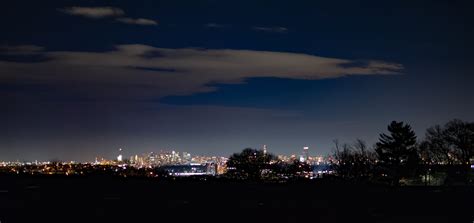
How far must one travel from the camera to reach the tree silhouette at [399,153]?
6028cm

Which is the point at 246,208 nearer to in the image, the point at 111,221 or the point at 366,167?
the point at 111,221

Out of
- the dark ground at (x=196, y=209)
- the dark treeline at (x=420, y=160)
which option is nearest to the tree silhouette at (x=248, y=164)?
the dark treeline at (x=420, y=160)

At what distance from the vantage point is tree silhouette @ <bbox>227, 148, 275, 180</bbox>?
305ft

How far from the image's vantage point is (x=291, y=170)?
10375 centimetres

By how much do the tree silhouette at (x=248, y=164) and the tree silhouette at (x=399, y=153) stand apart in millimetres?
32195

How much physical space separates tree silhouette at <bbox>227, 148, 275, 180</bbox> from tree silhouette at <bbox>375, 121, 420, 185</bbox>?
32.2 meters

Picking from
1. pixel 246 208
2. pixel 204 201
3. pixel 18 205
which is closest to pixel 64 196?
pixel 18 205

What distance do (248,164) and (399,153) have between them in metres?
39.0

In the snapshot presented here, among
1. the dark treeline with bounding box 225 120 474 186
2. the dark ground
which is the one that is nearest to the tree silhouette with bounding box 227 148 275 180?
the dark treeline with bounding box 225 120 474 186

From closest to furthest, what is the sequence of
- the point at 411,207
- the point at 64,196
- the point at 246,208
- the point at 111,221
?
the point at 111,221 → the point at 246,208 → the point at 64,196 → the point at 411,207

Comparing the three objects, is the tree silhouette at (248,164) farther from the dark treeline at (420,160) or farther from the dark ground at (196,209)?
the dark ground at (196,209)

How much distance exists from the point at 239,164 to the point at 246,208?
80.9 m

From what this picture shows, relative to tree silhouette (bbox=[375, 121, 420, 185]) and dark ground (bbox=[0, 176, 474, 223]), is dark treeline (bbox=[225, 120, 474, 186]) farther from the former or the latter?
dark ground (bbox=[0, 176, 474, 223])

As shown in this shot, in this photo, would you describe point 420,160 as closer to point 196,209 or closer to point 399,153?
point 399,153
